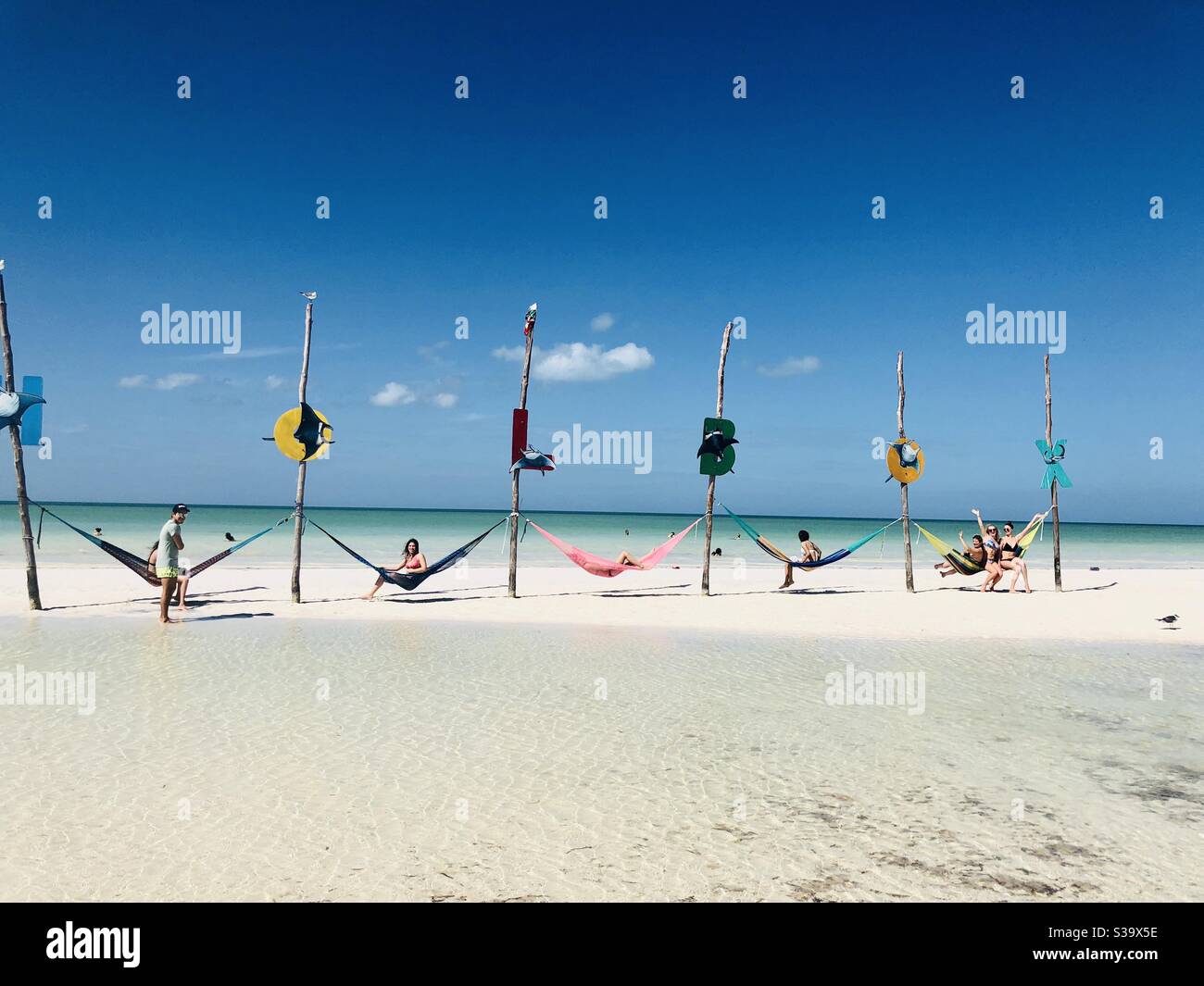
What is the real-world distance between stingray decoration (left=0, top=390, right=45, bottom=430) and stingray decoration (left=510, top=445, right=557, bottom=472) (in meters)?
5.93

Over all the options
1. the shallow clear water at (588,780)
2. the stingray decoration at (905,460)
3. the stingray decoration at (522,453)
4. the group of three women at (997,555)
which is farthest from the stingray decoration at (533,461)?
the group of three women at (997,555)

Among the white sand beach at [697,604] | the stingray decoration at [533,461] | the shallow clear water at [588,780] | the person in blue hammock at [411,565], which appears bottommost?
the shallow clear water at [588,780]

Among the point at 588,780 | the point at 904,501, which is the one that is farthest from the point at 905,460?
the point at 588,780

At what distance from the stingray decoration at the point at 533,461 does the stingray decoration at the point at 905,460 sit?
5.85 m

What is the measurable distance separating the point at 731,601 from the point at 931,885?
30.7ft

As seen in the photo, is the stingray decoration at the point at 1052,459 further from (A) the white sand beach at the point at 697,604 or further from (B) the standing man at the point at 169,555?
(B) the standing man at the point at 169,555

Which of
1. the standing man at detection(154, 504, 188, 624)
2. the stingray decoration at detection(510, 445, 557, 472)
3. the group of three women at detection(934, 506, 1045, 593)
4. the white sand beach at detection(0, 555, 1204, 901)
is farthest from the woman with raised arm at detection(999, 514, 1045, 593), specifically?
the standing man at detection(154, 504, 188, 624)

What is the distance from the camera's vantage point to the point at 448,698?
6336 millimetres

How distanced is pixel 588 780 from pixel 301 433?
24.7 feet

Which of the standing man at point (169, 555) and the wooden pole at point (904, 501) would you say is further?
the wooden pole at point (904, 501)

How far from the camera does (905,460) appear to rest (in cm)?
1364

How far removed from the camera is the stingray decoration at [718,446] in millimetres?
12773
